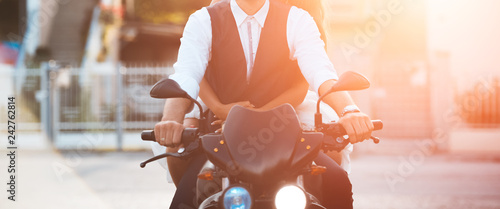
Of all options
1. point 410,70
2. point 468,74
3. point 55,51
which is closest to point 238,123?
point 468,74

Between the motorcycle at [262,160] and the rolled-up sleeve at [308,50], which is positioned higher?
the rolled-up sleeve at [308,50]

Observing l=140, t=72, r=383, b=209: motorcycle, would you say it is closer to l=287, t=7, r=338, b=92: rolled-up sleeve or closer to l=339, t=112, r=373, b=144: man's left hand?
l=339, t=112, r=373, b=144: man's left hand

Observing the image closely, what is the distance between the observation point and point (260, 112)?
2242 millimetres

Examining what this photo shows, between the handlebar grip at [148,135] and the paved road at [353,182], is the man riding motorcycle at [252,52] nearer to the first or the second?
the handlebar grip at [148,135]

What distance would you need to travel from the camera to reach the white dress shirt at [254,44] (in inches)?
115

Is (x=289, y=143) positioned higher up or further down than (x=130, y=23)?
further down

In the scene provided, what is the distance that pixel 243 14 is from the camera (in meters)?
3.09

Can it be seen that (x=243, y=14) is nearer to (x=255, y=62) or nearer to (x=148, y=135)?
(x=255, y=62)

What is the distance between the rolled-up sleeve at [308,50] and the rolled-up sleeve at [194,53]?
0.38 meters

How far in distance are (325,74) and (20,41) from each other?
67.4 ft

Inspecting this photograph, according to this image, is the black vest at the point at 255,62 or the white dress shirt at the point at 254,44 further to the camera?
the black vest at the point at 255,62

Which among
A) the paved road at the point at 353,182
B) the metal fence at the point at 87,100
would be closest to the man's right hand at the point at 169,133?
the paved road at the point at 353,182

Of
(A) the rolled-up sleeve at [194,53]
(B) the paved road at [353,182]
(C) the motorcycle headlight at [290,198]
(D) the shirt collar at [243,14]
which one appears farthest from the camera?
(B) the paved road at [353,182]

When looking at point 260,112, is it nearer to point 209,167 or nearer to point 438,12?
point 209,167
